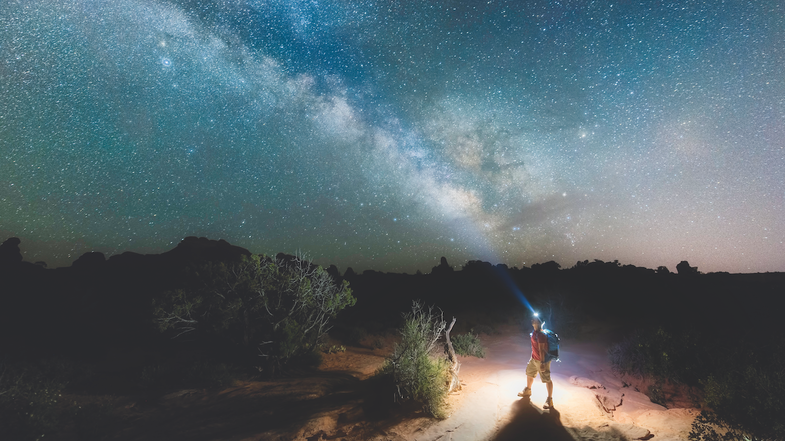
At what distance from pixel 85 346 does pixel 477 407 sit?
20.8 m

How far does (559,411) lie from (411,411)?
10.6 feet

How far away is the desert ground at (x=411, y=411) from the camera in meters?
6.05

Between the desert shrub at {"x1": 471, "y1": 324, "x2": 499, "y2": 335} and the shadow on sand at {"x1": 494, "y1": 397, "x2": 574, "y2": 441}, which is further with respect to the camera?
the desert shrub at {"x1": 471, "y1": 324, "x2": 499, "y2": 335}

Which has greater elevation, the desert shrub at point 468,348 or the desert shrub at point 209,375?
the desert shrub at point 468,348

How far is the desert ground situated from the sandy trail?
0.06ft

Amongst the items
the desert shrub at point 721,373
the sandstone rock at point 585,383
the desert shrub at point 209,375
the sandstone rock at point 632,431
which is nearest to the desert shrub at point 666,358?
the desert shrub at point 721,373

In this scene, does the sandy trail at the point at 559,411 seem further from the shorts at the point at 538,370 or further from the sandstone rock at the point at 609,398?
the shorts at the point at 538,370

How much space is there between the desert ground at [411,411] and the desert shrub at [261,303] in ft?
4.57

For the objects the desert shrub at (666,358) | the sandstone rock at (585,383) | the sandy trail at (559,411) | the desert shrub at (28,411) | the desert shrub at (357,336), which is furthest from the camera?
the desert shrub at (357,336)

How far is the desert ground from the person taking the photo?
6.05 m

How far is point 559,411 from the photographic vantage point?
261 inches

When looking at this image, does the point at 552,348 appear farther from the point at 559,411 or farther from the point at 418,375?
the point at 418,375

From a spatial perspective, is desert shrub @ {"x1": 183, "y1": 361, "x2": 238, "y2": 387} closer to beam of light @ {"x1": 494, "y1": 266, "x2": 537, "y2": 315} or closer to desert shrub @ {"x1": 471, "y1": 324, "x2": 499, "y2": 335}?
desert shrub @ {"x1": 471, "y1": 324, "x2": 499, "y2": 335}

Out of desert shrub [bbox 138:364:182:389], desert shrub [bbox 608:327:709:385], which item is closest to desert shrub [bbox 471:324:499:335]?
desert shrub [bbox 608:327:709:385]
